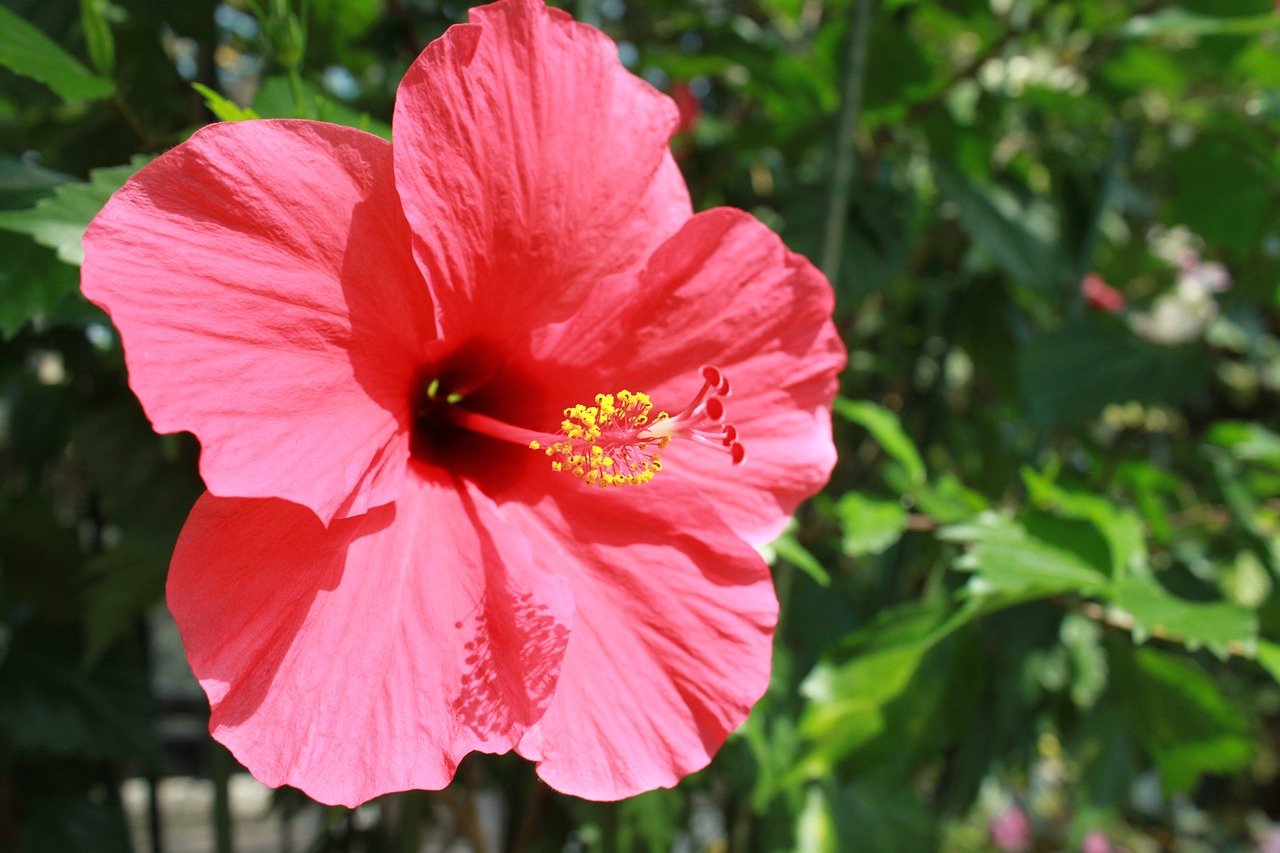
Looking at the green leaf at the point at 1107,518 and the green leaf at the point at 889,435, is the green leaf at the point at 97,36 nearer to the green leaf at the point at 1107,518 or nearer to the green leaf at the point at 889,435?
the green leaf at the point at 889,435

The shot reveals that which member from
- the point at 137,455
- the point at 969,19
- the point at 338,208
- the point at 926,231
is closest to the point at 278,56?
the point at 338,208

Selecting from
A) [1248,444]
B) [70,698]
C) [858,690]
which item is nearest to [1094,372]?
[1248,444]

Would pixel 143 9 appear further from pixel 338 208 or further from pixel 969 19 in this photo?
pixel 969 19

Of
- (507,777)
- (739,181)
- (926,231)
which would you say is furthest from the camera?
(926,231)

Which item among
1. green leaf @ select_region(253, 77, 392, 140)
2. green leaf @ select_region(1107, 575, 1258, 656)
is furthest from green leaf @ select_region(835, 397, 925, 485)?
green leaf @ select_region(253, 77, 392, 140)

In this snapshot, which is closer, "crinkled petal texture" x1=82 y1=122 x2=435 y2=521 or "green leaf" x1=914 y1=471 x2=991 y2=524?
"crinkled petal texture" x1=82 y1=122 x2=435 y2=521

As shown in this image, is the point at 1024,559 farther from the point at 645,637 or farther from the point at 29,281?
the point at 29,281

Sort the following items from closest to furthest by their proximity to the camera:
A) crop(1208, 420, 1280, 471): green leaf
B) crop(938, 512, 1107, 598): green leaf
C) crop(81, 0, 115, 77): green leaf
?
crop(81, 0, 115, 77): green leaf < crop(938, 512, 1107, 598): green leaf < crop(1208, 420, 1280, 471): green leaf

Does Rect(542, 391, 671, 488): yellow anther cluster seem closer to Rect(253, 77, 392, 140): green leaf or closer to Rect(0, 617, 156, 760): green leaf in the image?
Rect(253, 77, 392, 140): green leaf
